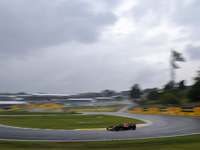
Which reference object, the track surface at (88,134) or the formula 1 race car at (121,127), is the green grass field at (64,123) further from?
the track surface at (88,134)

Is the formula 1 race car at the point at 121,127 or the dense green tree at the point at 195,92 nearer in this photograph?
the formula 1 race car at the point at 121,127

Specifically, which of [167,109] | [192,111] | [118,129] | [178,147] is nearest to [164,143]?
[178,147]

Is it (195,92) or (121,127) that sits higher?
(195,92)

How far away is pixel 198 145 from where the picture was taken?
11.2 m

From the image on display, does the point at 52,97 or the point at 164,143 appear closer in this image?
the point at 164,143

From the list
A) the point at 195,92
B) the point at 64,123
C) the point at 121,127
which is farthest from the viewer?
the point at 195,92

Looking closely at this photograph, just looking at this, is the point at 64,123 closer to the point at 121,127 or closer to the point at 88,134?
the point at 121,127

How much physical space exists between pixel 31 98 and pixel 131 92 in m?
92.8

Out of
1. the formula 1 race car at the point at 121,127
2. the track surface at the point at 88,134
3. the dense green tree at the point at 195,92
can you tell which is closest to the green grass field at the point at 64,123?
the formula 1 race car at the point at 121,127

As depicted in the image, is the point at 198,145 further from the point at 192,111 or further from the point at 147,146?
the point at 192,111

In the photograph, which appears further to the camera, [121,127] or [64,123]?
[64,123]

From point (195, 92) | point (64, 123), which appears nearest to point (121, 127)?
point (64, 123)

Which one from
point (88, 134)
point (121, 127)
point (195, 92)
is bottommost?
point (88, 134)

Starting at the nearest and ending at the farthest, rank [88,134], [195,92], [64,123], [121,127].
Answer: [88,134] → [121,127] → [64,123] → [195,92]
